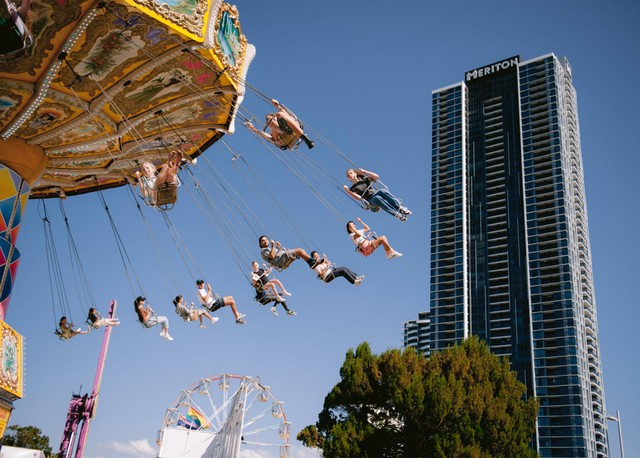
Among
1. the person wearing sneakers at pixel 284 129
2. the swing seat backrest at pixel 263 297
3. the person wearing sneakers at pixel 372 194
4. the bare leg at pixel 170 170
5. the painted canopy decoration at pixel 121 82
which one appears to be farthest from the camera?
the swing seat backrest at pixel 263 297

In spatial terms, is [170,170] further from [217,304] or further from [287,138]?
[217,304]

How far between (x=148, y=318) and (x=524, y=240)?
298 feet

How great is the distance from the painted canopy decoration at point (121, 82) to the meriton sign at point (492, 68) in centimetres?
10479

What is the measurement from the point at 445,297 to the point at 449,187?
63.6 ft

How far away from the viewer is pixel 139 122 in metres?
16.7

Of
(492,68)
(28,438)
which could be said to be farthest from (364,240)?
(492,68)

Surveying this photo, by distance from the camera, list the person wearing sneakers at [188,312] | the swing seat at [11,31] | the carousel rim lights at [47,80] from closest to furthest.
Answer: the swing seat at [11,31], the carousel rim lights at [47,80], the person wearing sneakers at [188,312]

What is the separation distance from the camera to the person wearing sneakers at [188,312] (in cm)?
1784

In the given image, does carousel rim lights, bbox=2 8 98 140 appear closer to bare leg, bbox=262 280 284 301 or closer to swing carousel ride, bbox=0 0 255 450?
swing carousel ride, bbox=0 0 255 450

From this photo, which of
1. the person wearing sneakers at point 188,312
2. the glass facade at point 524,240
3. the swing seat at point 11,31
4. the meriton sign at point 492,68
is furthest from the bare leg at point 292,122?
the meriton sign at point 492,68

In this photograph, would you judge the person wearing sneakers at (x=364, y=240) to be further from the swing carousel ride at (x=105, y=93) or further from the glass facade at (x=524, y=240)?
the glass facade at (x=524, y=240)

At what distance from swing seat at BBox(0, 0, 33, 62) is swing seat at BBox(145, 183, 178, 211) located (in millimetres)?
4876

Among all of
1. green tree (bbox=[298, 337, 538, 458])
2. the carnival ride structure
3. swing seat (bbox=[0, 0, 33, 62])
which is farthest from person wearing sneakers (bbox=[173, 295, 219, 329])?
the carnival ride structure

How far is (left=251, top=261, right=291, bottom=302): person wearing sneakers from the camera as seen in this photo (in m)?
16.8
